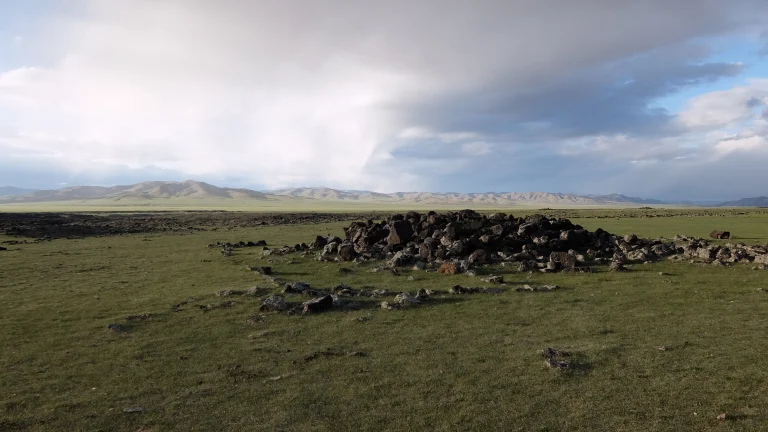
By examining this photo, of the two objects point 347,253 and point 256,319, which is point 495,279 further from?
point 256,319

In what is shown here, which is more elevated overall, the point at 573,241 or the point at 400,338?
the point at 573,241

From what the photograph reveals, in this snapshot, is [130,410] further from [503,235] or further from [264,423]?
[503,235]

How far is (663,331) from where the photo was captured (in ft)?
46.9

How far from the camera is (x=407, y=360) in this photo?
12.7m

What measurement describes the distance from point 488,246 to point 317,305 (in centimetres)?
1533

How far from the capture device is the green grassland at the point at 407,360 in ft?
31.1

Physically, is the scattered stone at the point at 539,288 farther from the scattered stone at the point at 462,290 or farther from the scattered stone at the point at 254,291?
the scattered stone at the point at 254,291

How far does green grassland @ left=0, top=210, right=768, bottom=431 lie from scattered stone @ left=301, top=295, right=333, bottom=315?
1.42 feet

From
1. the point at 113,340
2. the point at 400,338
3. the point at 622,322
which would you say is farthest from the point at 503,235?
the point at 113,340

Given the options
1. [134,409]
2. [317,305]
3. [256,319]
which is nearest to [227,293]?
[256,319]

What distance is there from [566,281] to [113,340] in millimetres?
19205

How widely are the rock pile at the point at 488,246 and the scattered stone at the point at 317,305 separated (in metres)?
8.66

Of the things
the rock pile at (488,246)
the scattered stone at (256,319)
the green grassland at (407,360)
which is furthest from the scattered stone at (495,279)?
the scattered stone at (256,319)

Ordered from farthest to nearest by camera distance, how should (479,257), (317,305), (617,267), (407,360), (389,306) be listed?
1. (479,257)
2. (617,267)
3. (389,306)
4. (317,305)
5. (407,360)
